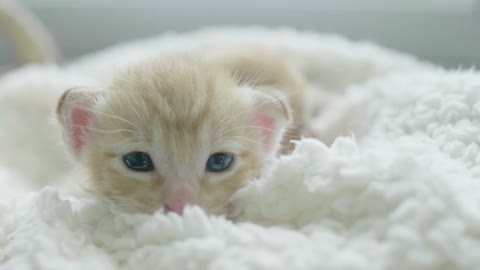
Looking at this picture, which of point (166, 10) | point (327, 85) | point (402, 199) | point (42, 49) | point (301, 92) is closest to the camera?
point (402, 199)

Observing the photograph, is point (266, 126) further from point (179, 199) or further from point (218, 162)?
point (179, 199)

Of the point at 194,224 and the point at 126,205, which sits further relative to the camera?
the point at 126,205

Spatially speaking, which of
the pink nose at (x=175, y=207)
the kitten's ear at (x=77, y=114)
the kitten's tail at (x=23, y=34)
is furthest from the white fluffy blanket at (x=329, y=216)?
the kitten's tail at (x=23, y=34)

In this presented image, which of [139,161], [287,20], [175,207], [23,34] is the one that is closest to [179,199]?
[175,207]

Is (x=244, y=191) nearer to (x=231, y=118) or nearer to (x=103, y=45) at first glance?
(x=231, y=118)

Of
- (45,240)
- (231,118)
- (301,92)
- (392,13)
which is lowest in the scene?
(45,240)

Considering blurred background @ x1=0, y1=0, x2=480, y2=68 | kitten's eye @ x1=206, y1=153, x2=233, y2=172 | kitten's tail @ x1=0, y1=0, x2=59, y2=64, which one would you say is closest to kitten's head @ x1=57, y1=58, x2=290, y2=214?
kitten's eye @ x1=206, y1=153, x2=233, y2=172

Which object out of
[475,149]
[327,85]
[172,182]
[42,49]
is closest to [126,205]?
[172,182]

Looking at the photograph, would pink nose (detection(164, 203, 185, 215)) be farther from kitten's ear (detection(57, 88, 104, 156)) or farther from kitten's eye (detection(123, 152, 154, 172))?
kitten's ear (detection(57, 88, 104, 156))
